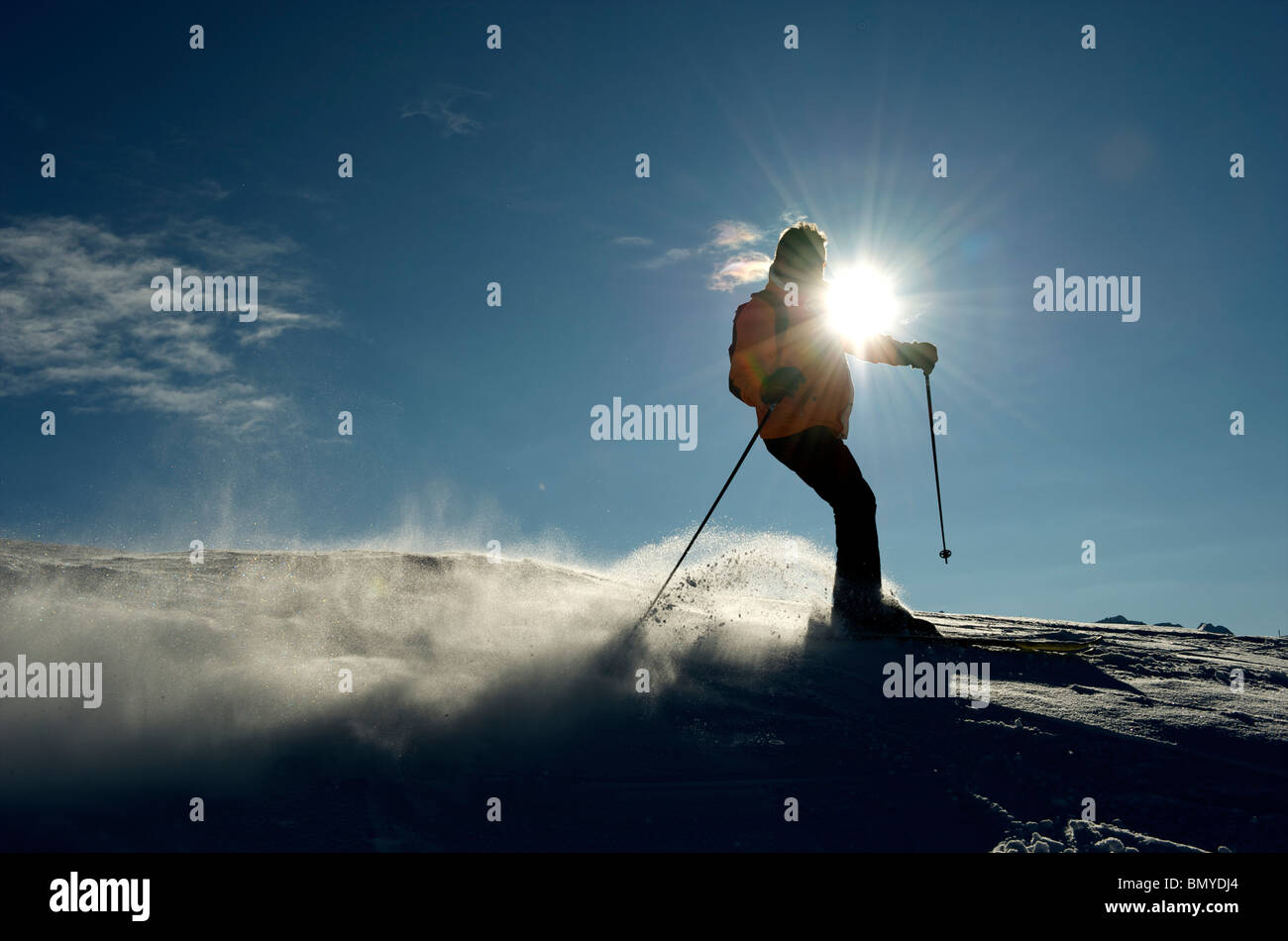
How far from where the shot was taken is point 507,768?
3.46 meters

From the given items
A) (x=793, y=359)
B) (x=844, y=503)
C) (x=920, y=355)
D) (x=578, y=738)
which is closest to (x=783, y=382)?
(x=793, y=359)

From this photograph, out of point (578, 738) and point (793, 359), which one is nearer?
point (578, 738)

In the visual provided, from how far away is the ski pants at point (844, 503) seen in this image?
6027 millimetres

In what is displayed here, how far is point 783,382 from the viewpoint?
6.00m

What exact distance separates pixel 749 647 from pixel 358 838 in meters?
2.72

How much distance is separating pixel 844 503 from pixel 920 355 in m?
1.58

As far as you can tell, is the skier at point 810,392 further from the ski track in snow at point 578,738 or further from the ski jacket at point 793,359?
the ski track in snow at point 578,738

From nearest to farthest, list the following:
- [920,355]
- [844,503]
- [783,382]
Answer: [783,382] → [844,503] → [920,355]

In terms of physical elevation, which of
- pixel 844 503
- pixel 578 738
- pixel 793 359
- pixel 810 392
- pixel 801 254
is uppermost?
pixel 801 254

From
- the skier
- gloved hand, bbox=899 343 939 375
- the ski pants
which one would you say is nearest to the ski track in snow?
the ski pants

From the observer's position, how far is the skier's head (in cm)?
623

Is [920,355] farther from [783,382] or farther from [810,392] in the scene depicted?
[783,382]

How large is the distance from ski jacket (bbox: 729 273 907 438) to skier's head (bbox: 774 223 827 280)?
103mm

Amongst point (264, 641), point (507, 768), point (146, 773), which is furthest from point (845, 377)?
point (146, 773)
